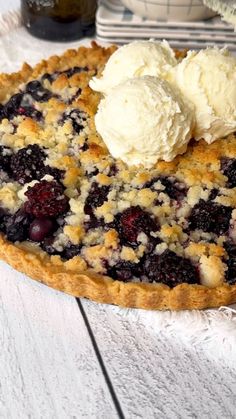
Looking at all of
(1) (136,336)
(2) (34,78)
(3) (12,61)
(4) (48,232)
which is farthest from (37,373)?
(3) (12,61)

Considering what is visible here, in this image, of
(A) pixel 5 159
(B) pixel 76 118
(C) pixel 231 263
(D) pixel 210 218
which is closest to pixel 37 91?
(B) pixel 76 118

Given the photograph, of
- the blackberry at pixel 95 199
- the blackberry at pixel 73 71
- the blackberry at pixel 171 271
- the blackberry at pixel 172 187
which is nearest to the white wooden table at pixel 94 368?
the blackberry at pixel 171 271

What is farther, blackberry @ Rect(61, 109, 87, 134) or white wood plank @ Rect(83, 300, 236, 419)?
blackberry @ Rect(61, 109, 87, 134)

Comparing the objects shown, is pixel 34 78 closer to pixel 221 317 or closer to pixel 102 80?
pixel 102 80

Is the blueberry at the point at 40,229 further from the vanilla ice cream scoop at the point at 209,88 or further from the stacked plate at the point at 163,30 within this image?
the stacked plate at the point at 163,30

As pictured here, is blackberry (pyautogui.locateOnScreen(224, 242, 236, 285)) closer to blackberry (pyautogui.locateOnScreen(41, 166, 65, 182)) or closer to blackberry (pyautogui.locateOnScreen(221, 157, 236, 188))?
blackberry (pyautogui.locateOnScreen(221, 157, 236, 188))

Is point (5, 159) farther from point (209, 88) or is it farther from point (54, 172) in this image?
point (209, 88)

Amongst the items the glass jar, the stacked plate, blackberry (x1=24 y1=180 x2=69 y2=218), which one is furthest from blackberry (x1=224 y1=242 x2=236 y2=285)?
the glass jar
